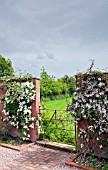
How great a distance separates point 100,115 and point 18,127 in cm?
274

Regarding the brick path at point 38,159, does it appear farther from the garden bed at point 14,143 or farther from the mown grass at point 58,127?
the mown grass at point 58,127

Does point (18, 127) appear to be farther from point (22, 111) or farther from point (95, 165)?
point (95, 165)

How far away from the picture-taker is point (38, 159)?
424 cm

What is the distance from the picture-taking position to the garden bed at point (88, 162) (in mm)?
3777

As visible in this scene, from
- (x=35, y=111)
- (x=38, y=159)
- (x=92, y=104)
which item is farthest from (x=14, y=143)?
(x=92, y=104)

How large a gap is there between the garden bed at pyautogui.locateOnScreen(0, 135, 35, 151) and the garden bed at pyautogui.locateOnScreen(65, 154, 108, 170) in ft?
4.94

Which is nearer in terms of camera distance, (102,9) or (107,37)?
(102,9)

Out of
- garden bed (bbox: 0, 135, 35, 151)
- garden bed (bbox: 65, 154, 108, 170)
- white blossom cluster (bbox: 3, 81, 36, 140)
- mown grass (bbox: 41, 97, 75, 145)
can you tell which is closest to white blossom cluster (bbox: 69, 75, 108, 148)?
garden bed (bbox: 65, 154, 108, 170)

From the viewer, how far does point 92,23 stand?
245 inches

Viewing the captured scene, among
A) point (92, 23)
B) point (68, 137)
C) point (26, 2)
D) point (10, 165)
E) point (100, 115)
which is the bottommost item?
point (10, 165)

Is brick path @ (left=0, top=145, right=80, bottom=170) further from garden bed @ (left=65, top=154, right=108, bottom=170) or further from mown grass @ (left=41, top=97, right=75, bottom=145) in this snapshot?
mown grass @ (left=41, top=97, right=75, bottom=145)

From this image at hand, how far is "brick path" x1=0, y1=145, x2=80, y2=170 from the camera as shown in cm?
383

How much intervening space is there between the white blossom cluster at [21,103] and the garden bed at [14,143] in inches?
7.8

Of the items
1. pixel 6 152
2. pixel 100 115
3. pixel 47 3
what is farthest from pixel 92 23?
pixel 6 152
